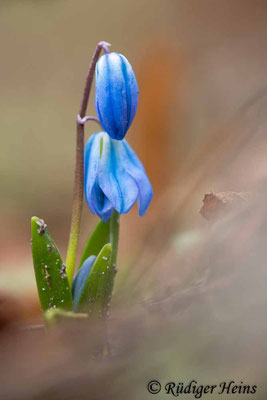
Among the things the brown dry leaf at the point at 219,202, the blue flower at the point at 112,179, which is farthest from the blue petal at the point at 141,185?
the brown dry leaf at the point at 219,202

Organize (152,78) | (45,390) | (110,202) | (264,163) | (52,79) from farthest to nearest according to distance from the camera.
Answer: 1. (52,79)
2. (152,78)
3. (110,202)
4. (264,163)
5. (45,390)

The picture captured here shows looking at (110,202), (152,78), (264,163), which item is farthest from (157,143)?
(264,163)

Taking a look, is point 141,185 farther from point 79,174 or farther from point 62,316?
point 62,316

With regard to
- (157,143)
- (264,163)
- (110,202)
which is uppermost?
(157,143)

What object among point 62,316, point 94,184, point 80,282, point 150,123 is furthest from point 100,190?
point 150,123

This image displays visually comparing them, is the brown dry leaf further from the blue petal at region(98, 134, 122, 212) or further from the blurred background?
the blue petal at region(98, 134, 122, 212)

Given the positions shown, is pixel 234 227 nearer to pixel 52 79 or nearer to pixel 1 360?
pixel 1 360
